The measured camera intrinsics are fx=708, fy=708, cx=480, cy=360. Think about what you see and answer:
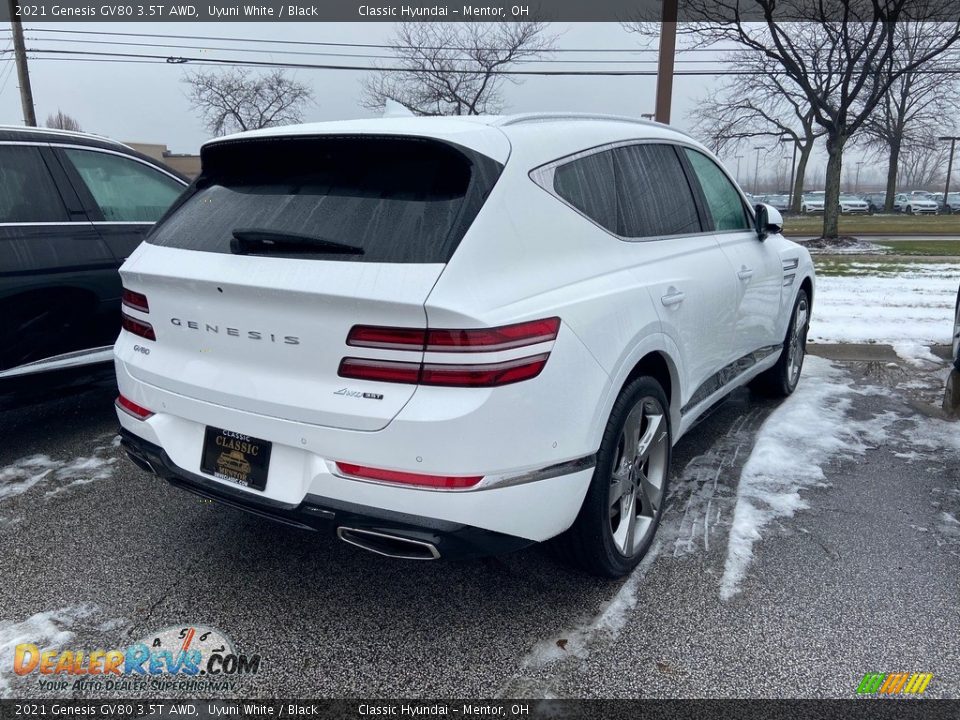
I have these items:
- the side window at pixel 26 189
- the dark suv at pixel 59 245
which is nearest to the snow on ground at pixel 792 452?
the dark suv at pixel 59 245

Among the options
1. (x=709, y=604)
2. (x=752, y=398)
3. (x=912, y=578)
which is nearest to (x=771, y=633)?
(x=709, y=604)

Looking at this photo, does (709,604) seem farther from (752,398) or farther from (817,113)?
(817,113)

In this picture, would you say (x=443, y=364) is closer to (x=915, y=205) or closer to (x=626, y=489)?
(x=626, y=489)

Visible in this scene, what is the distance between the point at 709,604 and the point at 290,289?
193 centimetres

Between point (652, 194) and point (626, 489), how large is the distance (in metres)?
1.39

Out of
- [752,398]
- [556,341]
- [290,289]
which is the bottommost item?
[752,398]

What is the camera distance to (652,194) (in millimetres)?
3295

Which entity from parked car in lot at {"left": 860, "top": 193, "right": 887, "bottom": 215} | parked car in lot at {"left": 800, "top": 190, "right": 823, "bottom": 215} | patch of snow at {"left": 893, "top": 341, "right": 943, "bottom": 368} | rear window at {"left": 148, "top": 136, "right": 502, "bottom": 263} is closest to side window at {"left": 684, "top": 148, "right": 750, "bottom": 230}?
rear window at {"left": 148, "top": 136, "right": 502, "bottom": 263}

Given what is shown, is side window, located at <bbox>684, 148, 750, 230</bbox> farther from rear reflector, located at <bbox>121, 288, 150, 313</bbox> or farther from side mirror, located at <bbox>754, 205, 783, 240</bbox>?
rear reflector, located at <bbox>121, 288, 150, 313</bbox>

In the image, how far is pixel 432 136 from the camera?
91.8 inches

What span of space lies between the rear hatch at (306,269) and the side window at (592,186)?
1.33 ft

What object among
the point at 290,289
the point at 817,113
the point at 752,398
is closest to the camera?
the point at 290,289

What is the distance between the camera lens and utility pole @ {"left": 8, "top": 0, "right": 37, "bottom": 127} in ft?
65.6

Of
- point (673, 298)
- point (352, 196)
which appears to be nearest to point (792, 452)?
point (673, 298)
